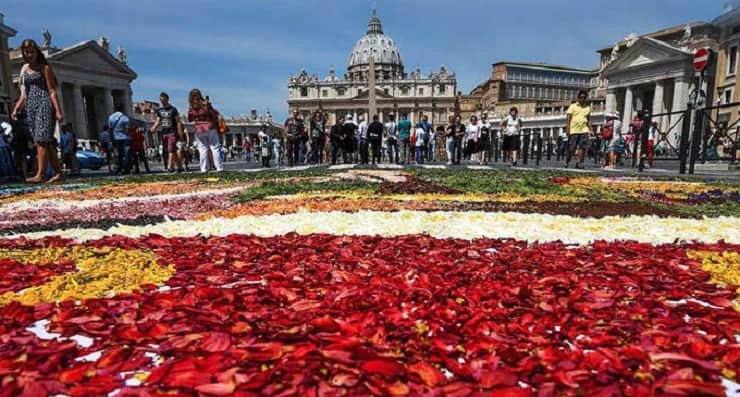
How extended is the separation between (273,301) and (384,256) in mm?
931

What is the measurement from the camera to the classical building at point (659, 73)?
49531mm

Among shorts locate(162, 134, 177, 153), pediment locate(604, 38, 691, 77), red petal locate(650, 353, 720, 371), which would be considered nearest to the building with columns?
shorts locate(162, 134, 177, 153)

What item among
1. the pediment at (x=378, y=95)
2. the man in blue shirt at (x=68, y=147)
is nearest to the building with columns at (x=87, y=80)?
the man in blue shirt at (x=68, y=147)

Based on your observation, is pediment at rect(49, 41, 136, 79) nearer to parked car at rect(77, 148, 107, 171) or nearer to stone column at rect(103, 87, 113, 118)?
stone column at rect(103, 87, 113, 118)

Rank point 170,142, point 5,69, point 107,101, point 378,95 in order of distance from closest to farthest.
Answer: point 170,142
point 5,69
point 107,101
point 378,95

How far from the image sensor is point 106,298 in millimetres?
1926

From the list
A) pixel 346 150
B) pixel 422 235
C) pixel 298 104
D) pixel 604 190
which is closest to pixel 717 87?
pixel 346 150

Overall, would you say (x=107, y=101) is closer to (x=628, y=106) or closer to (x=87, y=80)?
(x=87, y=80)

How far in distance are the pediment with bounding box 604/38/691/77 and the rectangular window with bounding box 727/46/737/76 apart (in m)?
10.4

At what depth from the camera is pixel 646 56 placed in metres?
53.1

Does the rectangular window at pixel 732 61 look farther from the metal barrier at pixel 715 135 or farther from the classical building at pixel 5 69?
the classical building at pixel 5 69

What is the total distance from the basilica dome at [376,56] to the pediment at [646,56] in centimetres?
7805

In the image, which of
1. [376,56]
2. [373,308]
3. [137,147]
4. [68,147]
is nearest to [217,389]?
[373,308]

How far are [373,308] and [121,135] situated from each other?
1292 cm
